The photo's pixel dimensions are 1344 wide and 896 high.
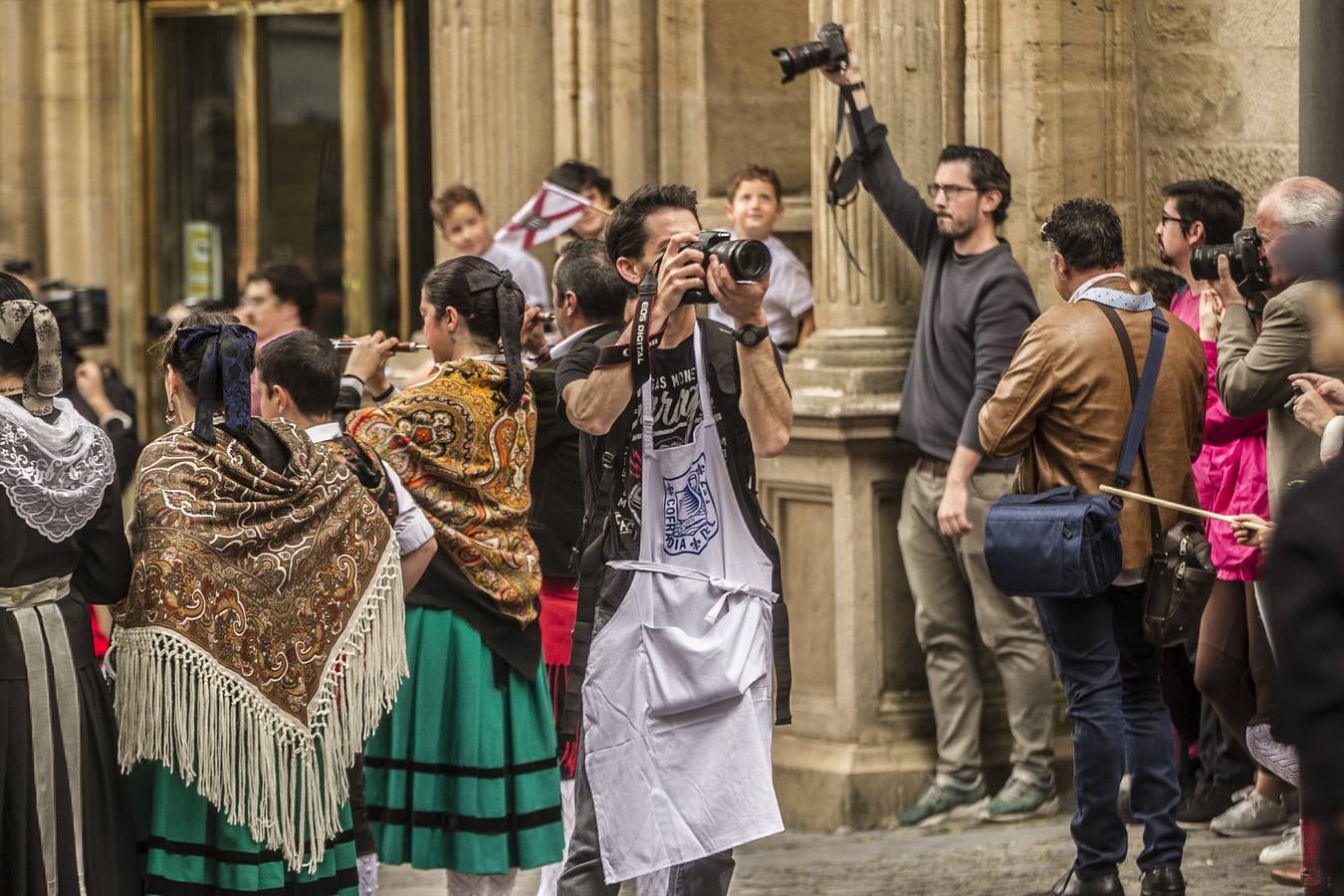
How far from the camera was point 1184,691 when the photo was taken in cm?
686

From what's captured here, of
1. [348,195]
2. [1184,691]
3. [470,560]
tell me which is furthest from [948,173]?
[348,195]

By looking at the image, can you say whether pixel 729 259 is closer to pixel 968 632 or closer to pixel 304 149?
pixel 968 632

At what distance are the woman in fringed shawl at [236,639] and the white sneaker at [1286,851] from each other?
266 centimetres

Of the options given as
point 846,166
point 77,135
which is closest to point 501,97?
point 846,166

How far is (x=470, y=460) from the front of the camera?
5277 millimetres

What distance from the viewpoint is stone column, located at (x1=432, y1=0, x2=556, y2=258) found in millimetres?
9148

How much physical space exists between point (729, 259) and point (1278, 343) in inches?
70.5

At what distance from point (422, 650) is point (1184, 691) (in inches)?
107

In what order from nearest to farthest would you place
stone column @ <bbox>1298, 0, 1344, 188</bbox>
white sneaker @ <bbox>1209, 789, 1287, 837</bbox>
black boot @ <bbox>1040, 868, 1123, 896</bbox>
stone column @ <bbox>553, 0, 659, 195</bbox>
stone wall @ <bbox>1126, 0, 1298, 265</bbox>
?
black boot @ <bbox>1040, 868, 1123, 896</bbox>
white sneaker @ <bbox>1209, 789, 1287, 837</bbox>
stone column @ <bbox>1298, 0, 1344, 188</bbox>
stone wall @ <bbox>1126, 0, 1298, 265</bbox>
stone column @ <bbox>553, 0, 659, 195</bbox>

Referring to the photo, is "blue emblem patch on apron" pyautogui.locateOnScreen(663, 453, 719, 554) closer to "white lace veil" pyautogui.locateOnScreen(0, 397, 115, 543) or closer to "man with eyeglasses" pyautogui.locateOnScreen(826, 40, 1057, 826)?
"white lace veil" pyautogui.locateOnScreen(0, 397, 115, 543)

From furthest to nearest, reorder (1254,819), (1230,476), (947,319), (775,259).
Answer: (775,259) → (947,319) → (1254,819) → (1230,476)

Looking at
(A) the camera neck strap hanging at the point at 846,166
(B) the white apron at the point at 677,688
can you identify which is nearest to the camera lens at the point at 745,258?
(B) the white apron at the point at 677,688

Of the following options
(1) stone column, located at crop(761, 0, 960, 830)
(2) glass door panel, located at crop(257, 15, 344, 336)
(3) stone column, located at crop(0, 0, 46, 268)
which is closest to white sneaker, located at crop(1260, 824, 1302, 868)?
(1) stone column, located at crop(761, 0, 960, 830)

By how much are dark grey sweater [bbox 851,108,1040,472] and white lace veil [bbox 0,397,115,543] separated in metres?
2.78
